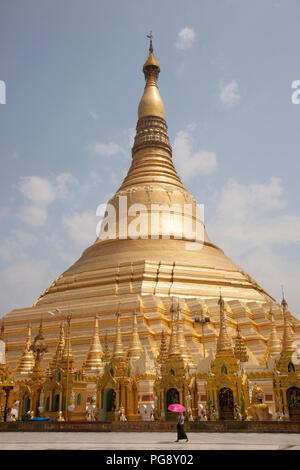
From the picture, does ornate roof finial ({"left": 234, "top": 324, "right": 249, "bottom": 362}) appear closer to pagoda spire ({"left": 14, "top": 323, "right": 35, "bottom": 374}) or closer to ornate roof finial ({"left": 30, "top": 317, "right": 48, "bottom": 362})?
pagoda spire ({"left": 14, "top": 323, "right": 35, "bottom": 374})

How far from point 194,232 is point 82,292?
1190cm

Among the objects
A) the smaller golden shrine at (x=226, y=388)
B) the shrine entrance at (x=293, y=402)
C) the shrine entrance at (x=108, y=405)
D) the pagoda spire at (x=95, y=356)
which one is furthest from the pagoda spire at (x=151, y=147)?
the shrine entrance at (x=293, y=402)

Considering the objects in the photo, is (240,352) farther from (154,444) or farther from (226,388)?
(154,444)

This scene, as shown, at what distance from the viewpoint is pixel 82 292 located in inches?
1410

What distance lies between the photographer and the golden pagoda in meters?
24.1

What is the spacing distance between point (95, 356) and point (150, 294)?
24.3 ft

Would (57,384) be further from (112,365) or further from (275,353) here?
(275,353)

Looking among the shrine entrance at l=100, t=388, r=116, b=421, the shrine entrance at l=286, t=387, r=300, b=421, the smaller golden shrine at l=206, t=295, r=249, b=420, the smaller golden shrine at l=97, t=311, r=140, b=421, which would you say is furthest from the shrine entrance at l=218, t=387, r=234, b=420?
the shrine entrance at l=100, t=388, r=116, b=421

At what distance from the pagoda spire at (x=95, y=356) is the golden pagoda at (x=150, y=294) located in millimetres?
63

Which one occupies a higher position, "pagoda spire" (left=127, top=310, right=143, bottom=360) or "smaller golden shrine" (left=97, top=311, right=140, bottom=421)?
"pagoda spire" (left=127, top=310, right=143, bottom=360)

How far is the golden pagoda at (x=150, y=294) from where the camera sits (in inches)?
948

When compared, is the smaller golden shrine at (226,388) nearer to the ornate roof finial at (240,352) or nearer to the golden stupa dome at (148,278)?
the ornate roof finial at (240,352)

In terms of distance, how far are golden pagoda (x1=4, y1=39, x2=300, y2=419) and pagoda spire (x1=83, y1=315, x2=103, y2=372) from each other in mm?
63
